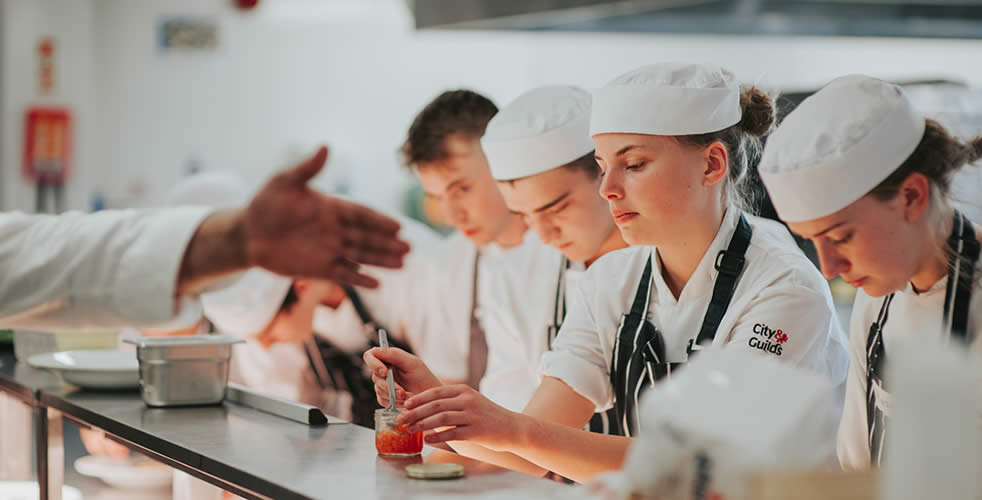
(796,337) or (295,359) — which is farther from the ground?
(796,337)

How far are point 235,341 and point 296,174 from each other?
98cm

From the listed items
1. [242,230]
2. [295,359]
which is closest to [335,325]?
[295,359]

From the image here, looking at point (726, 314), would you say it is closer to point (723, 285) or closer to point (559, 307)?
point (723, 285)

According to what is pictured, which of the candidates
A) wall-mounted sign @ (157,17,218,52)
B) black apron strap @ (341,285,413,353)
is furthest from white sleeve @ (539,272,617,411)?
wall-mounted sign @ (157,17,218,52)

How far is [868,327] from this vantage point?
1598 millimetres

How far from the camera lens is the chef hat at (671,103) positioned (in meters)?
1.68

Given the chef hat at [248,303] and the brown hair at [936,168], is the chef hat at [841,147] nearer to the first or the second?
the brown hair at [936,168]

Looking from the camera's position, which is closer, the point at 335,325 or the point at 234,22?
the point at 335,325

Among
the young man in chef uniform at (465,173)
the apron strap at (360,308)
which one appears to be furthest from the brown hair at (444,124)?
the apron strap at (360,308)

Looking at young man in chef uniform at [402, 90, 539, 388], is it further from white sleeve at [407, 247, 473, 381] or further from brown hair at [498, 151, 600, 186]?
brown hair at [498, 151, 600, 186]

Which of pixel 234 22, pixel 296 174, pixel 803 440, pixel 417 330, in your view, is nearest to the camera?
pixel 803 440

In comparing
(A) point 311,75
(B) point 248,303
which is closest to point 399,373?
(B) point 248,303

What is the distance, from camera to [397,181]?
5.58 m

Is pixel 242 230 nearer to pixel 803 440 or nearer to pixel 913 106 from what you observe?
pixel 803 440
